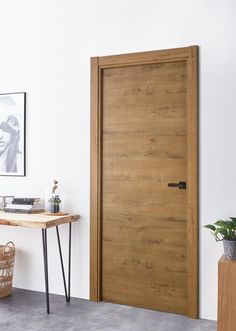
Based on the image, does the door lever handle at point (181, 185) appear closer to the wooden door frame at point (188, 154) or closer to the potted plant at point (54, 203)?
the wooden door frame at point (188, 154)

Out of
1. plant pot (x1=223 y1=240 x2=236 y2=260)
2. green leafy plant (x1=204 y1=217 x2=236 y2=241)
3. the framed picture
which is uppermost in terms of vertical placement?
the framed picture

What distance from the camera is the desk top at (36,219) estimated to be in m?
3.03

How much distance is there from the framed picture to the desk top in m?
0.49

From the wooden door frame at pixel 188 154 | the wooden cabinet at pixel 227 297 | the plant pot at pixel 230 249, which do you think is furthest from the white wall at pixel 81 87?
the wooden cabinet at pixel 227 297

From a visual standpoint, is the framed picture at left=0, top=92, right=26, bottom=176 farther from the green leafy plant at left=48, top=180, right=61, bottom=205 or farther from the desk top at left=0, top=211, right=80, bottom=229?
the desk top at left=0, top=211, right=80, bottom=229

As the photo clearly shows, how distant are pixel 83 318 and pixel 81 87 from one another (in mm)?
1868

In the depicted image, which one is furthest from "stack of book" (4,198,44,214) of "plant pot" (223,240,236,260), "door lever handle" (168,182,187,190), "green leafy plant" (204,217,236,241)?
"plant pot" (223,240,236,260)

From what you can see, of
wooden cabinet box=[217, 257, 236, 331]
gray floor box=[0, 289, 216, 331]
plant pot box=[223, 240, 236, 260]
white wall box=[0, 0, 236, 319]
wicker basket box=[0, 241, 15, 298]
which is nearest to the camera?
wooden cabinet box=[217, 257, 236, 331]

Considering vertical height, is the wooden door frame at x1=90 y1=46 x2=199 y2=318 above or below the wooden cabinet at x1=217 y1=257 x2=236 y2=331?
above

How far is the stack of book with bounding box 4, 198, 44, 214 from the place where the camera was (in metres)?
3.46

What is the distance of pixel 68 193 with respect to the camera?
351 cm

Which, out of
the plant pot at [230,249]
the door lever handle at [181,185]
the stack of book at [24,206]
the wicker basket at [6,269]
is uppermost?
the door lever handle at [181,185]

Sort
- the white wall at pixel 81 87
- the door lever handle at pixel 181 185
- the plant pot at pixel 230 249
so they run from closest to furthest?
the plant pot at pixel 230 249 < the white wall at pixel 81 87 < the door lever handle at pixel 181 185

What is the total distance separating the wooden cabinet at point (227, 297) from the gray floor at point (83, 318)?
1.07ft
